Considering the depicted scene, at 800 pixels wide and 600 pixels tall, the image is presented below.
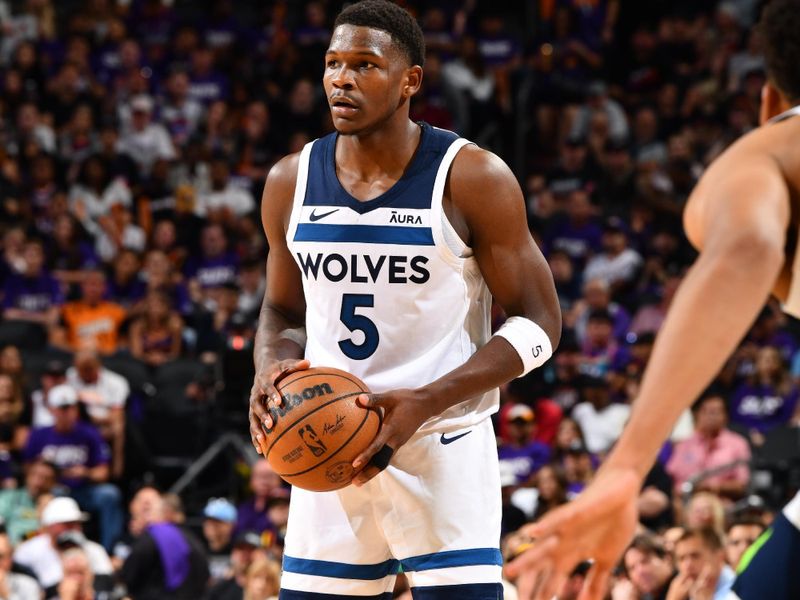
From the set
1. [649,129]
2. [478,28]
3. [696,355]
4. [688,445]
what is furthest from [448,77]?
[696,355]

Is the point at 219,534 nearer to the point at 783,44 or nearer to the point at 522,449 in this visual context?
the point at 522,449

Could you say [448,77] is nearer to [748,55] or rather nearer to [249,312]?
[748,55]

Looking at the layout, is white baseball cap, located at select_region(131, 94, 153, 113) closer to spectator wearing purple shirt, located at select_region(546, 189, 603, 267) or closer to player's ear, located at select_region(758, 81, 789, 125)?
spectator wearing purple shirt, located at select_region(546, 189, 603, 267)

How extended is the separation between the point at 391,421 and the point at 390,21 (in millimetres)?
1202

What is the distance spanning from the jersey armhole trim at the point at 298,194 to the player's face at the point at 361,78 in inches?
9.5

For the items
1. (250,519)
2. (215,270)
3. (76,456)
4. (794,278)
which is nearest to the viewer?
(794,278)

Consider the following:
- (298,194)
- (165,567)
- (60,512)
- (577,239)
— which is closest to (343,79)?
(298,194)

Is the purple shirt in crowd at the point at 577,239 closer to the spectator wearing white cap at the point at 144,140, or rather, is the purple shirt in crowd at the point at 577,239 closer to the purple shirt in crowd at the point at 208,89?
the spectator wearing white cap at the point at 144,140

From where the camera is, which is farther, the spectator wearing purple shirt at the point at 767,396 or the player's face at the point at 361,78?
the spectator wearing purple shirt at the point at 767,396

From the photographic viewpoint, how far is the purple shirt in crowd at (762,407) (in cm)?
1134

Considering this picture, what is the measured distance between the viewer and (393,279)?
13.0ft

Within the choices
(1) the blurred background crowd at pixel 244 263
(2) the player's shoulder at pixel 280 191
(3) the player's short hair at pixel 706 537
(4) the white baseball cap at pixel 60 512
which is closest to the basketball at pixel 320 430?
(2) the player's shoulder at pixel 280 191

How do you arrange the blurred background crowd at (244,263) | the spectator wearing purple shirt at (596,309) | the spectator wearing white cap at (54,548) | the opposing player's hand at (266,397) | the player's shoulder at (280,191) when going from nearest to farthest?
the opposing player's hand at (266,397) < the player's shoulder at (280,191) < the spectator wearing white cap at (54,548) < the blurred background crowd at (244,263) < the spectator wearing purple shirt at (596,309)

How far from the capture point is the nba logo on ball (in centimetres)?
370
